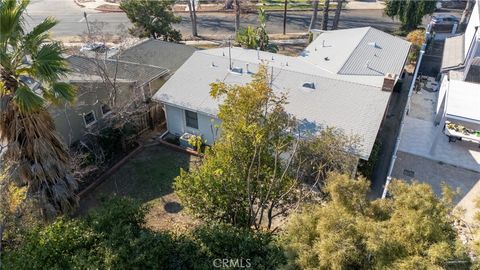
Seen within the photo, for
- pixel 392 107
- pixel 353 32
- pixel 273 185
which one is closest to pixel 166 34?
pixel 353 32

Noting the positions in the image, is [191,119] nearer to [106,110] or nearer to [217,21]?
[106,110]

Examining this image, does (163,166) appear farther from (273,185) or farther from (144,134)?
(273,185)

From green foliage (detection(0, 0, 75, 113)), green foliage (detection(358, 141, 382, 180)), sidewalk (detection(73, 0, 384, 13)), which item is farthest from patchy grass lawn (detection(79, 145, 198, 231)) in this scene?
sidewalk (detection(73, 0, 384, 13))

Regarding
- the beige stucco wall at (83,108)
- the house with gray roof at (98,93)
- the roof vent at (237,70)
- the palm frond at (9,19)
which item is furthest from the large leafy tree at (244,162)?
the beige stucco wall at (83,108)

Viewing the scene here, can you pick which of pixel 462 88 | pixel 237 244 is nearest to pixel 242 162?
pixel 237 244

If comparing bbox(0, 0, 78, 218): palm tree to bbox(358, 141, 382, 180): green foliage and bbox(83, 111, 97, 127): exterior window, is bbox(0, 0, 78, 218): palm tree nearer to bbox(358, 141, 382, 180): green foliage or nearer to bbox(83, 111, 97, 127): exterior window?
bbox(83, 111, 97, 127): exterior window

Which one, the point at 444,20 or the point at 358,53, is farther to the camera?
the point at 444,20
